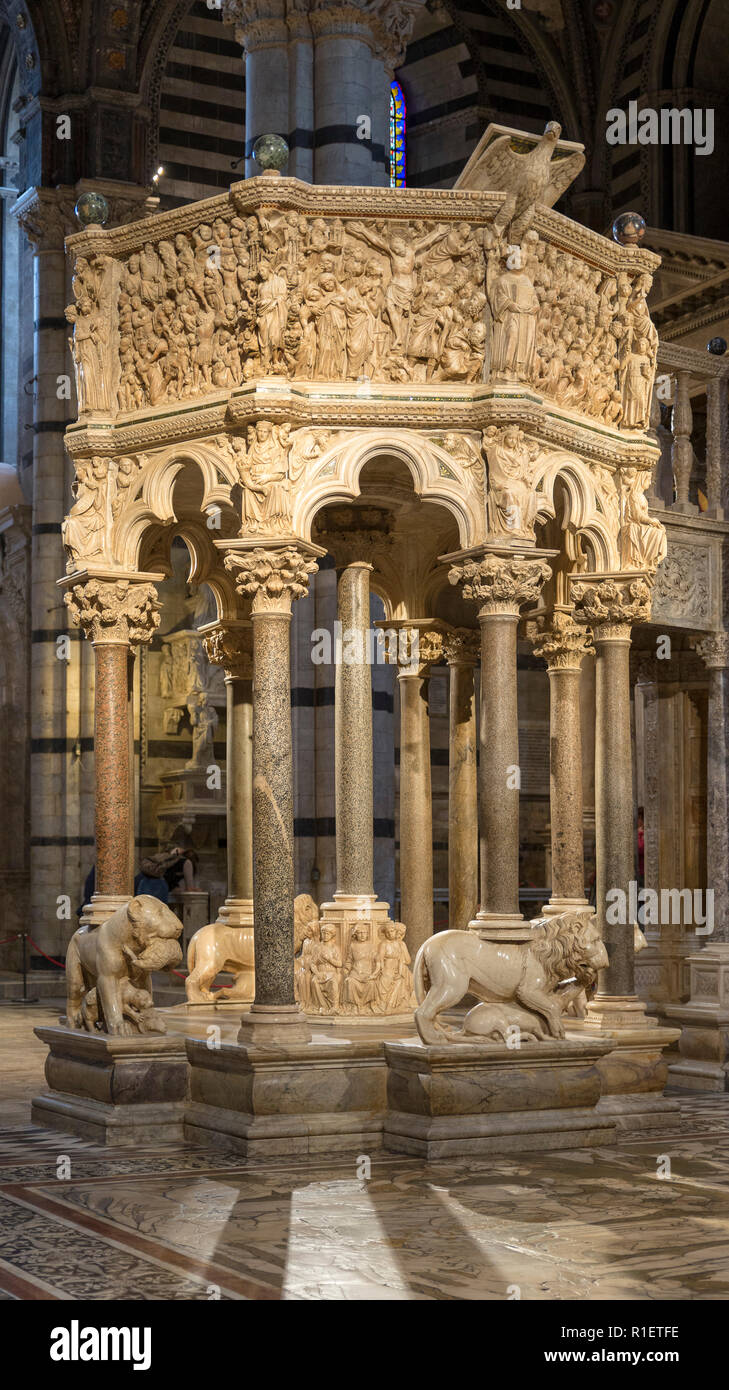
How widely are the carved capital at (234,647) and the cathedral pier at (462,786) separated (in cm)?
142

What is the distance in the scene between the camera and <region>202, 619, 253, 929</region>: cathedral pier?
12.0 metres

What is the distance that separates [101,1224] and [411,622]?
19.2 ft

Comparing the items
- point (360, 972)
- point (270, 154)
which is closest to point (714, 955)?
point (360, 972)

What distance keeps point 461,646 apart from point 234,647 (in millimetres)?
1618

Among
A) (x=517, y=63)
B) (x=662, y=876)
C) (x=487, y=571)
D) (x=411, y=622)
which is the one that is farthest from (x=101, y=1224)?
(x=517, y=63)

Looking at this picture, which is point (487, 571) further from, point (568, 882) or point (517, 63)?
point (517, 63)

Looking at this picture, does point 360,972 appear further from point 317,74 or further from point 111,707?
point 317,74

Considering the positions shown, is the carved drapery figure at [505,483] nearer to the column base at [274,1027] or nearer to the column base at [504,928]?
the column base at [504,928]

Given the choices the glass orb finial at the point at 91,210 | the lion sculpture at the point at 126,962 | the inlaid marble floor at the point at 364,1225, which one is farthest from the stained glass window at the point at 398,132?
the inlaid marble floor at the point at 364,1225

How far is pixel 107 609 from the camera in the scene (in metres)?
10.3

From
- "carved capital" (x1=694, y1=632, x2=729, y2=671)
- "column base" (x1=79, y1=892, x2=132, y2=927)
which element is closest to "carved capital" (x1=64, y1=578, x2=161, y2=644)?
"column base" (x1=79, y1=892, x2=132, y2=927)

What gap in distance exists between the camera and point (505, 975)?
9.22 metres

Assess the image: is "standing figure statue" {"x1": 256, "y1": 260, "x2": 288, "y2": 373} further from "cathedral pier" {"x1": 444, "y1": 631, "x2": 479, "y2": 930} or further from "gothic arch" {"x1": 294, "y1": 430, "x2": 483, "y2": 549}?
"cathedral pier" {"x1": 444, "y1": 631, "x2": 479, "y2": 930}

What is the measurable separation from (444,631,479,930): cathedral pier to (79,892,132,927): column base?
2798 millimetres
